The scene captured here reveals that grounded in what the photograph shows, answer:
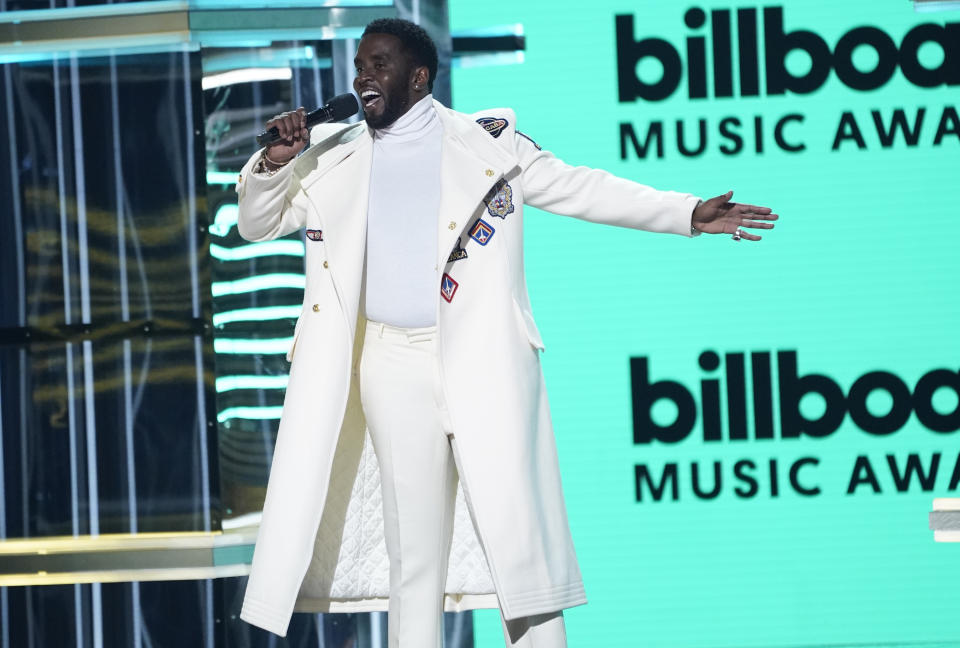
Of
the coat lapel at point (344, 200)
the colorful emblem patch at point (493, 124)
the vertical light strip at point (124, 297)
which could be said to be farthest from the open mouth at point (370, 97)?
the vertical light strip at point (124, 297)

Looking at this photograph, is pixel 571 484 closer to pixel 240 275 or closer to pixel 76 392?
pixel 240 275

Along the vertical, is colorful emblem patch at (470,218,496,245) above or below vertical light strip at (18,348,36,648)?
above

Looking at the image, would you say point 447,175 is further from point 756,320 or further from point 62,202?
point 62,202

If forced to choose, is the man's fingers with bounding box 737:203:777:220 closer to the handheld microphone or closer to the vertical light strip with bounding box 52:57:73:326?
the handheld microphone

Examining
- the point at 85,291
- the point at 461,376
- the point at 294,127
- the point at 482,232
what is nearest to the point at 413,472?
the point at 461,376

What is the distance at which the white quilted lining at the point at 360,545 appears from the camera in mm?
2811

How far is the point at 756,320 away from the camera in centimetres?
378

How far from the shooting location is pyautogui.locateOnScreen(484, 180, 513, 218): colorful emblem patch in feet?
8.87

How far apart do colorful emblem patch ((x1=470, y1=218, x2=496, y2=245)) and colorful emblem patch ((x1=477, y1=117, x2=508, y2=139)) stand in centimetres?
22

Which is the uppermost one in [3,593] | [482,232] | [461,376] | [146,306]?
[482,232]

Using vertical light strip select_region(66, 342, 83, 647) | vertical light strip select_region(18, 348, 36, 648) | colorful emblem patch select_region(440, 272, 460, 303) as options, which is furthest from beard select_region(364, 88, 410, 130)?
vertical light strip select_region(18, 348, 36, 648)

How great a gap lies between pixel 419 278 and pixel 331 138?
1.58ft

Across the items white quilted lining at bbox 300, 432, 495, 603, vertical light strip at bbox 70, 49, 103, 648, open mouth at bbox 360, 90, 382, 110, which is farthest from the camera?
vertical light strip at bbox 70, 49, 103, 648

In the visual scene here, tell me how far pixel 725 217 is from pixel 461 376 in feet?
2.28
